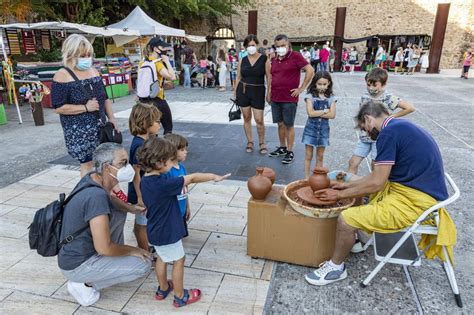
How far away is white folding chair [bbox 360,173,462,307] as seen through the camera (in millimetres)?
2074

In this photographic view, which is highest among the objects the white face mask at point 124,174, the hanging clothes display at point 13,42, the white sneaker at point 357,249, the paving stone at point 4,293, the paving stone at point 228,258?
the hanging clothes display at point 13,42

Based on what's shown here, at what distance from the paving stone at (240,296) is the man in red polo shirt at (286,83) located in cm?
245

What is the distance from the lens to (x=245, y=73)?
468 centimetres

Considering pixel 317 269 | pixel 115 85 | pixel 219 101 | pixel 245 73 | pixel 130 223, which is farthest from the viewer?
pixel 115 85

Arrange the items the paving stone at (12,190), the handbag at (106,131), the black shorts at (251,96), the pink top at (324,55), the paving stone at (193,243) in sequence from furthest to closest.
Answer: the pink top at (324,55)
the black shorts at (251,96)
the paving stone at (12,190)
the handbag at (106,131)
the paving stone at (193,243)

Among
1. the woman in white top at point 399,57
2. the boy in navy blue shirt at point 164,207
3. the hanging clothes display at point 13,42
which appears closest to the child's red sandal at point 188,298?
the boy in navy blue shirt at point 164,207

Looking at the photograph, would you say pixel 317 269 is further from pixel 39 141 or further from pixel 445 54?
pixel 445 54

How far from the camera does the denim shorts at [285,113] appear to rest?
176 inches

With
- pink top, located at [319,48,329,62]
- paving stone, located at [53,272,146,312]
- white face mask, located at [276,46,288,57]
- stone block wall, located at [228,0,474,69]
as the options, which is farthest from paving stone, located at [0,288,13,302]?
stone block wall, located at [228,0,474,69]

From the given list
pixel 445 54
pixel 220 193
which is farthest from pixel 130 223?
pixel 445 54

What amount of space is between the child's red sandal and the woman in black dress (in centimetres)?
300

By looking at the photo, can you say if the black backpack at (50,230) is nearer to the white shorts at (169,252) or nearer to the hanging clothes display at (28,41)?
the white shorts at (169,252)

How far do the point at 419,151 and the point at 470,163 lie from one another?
11.2ft

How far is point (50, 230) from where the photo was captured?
6.63 ft
